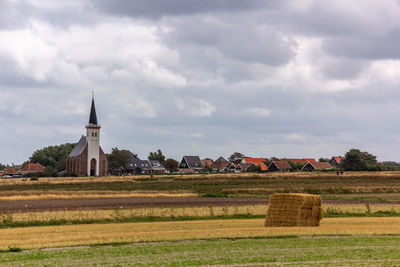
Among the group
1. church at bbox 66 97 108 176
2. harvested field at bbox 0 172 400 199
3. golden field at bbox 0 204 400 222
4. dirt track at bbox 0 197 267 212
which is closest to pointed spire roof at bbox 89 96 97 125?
church at bbox 66 97 108 176

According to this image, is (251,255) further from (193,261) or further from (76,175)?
(76,175)

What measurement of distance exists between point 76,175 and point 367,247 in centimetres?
15931

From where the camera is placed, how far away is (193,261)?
820 inches

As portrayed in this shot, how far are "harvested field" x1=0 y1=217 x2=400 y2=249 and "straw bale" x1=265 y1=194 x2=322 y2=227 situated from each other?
0.75 m

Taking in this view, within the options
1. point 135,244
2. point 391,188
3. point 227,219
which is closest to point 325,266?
point 135,244

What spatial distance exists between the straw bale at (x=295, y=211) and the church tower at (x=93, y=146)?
15132 centimetres

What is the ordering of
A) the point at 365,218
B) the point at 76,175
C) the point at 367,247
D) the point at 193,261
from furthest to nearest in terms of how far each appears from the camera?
the point at 76,175, the point at 365,218, the point at 367,247, the point at 193,261

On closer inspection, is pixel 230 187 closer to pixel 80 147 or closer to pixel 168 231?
pixel 168 231

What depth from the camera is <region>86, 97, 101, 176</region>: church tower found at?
181 meters

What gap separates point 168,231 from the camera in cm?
3053

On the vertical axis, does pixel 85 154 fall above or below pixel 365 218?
above

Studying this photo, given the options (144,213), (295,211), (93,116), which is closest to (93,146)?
(93,116)

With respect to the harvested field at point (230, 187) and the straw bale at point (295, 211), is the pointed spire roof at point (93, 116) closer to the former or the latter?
the harvested field at point (230, 187)

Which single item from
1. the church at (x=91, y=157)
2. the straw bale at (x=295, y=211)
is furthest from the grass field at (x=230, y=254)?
the church at (x=91, y=157)
